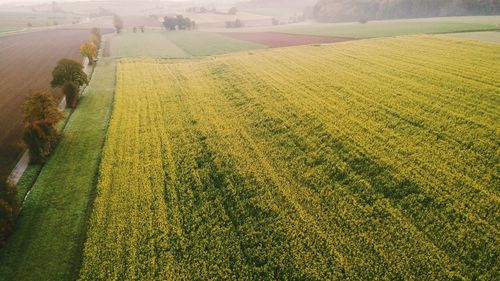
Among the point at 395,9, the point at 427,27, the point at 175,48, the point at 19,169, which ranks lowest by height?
the point at 19,169

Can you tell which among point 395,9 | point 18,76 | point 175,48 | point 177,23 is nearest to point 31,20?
point 177,23

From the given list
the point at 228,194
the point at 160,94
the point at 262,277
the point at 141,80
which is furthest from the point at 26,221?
the point at 141,80

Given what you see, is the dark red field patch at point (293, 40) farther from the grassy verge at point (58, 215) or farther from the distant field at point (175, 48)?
the grassy verge at point (58, 215)

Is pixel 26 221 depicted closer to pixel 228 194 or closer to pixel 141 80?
pixel 228 194

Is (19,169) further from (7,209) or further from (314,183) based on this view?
(314,183)

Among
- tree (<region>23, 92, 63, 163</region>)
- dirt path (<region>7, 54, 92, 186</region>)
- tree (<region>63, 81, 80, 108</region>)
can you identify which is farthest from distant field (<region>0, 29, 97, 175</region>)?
tree (<region>63, 81, 80, 108</region>)

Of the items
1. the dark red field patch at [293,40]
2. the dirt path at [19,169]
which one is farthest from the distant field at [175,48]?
the dirt path at [19,169]
